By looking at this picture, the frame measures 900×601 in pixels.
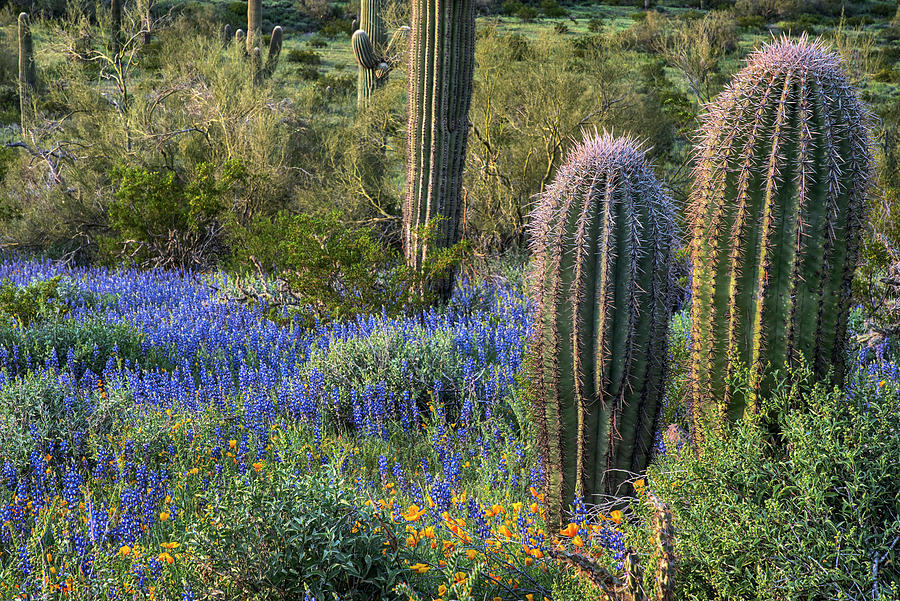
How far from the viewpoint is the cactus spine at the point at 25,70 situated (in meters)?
16.3

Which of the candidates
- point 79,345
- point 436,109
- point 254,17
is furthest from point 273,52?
point 79,345

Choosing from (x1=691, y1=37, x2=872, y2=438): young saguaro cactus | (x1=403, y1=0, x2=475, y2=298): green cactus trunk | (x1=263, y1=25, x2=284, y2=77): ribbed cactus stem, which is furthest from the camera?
(x1=263, y1=25, x2=284, y2=77): ribbed cactus stem

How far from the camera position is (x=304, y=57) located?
96.3 ft

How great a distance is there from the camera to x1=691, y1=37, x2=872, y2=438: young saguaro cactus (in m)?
2.62

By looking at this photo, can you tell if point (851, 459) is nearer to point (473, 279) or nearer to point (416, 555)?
point (416, 555)

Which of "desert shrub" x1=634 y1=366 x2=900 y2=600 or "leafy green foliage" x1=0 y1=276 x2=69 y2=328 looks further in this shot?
"leafy green foliage" x1=0 y1=276 x2=69 y2=328

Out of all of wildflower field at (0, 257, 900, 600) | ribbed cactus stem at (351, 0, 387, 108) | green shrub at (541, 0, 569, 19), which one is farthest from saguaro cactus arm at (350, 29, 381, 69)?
green shrub at (541, 0, 569, 19)

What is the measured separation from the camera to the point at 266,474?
8.80ft

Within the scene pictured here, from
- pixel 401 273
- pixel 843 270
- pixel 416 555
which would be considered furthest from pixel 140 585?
pixel 401 273

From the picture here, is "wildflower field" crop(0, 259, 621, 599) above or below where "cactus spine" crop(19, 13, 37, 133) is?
below

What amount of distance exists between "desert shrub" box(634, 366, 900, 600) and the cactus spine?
16.9m

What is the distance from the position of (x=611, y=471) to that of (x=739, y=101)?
4.88ft

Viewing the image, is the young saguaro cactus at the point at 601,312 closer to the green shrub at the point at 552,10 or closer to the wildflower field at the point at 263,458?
the wildflower field at the point at 263,458

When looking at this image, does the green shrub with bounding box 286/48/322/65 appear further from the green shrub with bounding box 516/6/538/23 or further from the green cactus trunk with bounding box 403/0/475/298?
the green cactus trunk with bounding box 403/0/475/298
